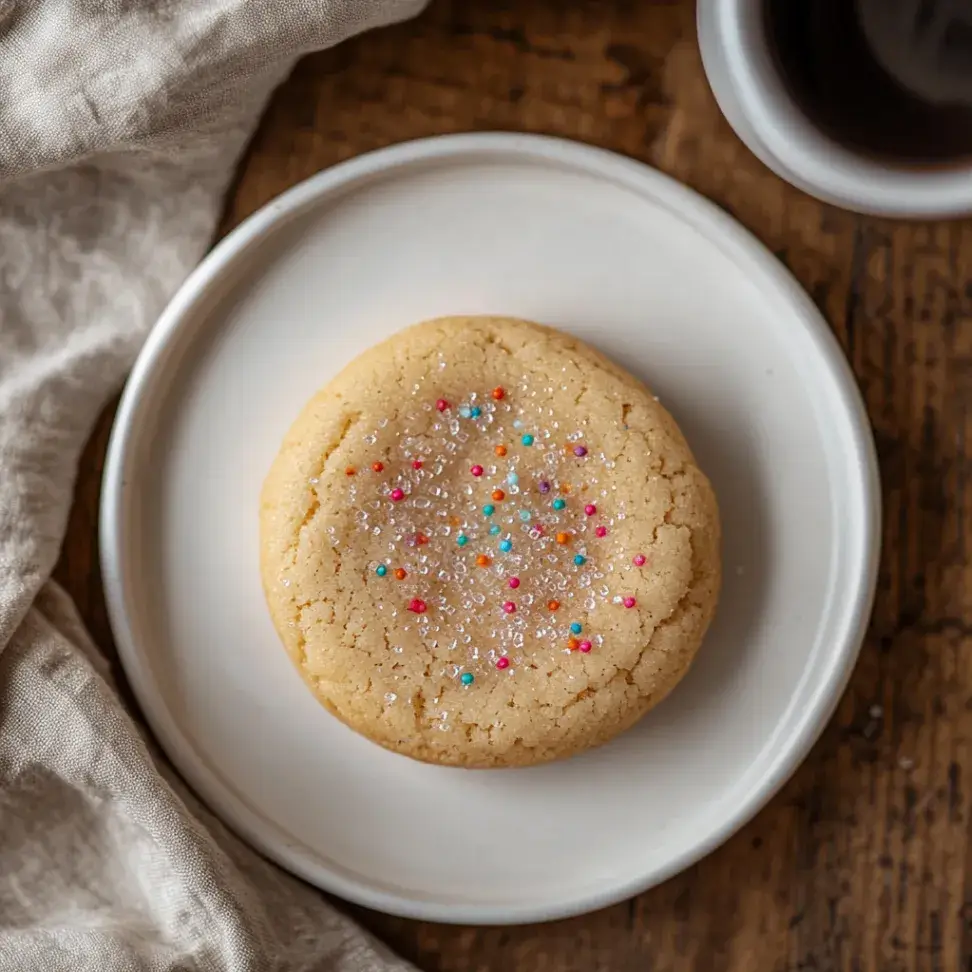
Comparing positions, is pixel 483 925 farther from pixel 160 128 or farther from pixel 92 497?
pixel 160 128

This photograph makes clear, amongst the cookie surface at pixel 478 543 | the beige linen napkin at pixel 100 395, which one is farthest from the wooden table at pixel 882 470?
the cookie surface at pixel 478 543

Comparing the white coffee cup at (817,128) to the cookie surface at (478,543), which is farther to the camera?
the cookie surface at (478,543)

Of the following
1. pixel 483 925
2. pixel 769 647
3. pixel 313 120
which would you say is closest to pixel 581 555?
pixel 769 647

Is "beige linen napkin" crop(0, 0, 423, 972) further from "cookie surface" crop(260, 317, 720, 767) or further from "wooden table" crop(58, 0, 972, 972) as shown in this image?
"cookie surface" crop(260, 317, 720, 767)

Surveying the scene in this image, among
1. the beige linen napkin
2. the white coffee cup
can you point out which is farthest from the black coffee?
the beige linen napkin

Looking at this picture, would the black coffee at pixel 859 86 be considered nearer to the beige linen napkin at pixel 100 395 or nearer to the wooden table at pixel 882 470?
the wooden table at pixel 882 470

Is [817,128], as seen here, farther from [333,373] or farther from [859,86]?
[333,373]
